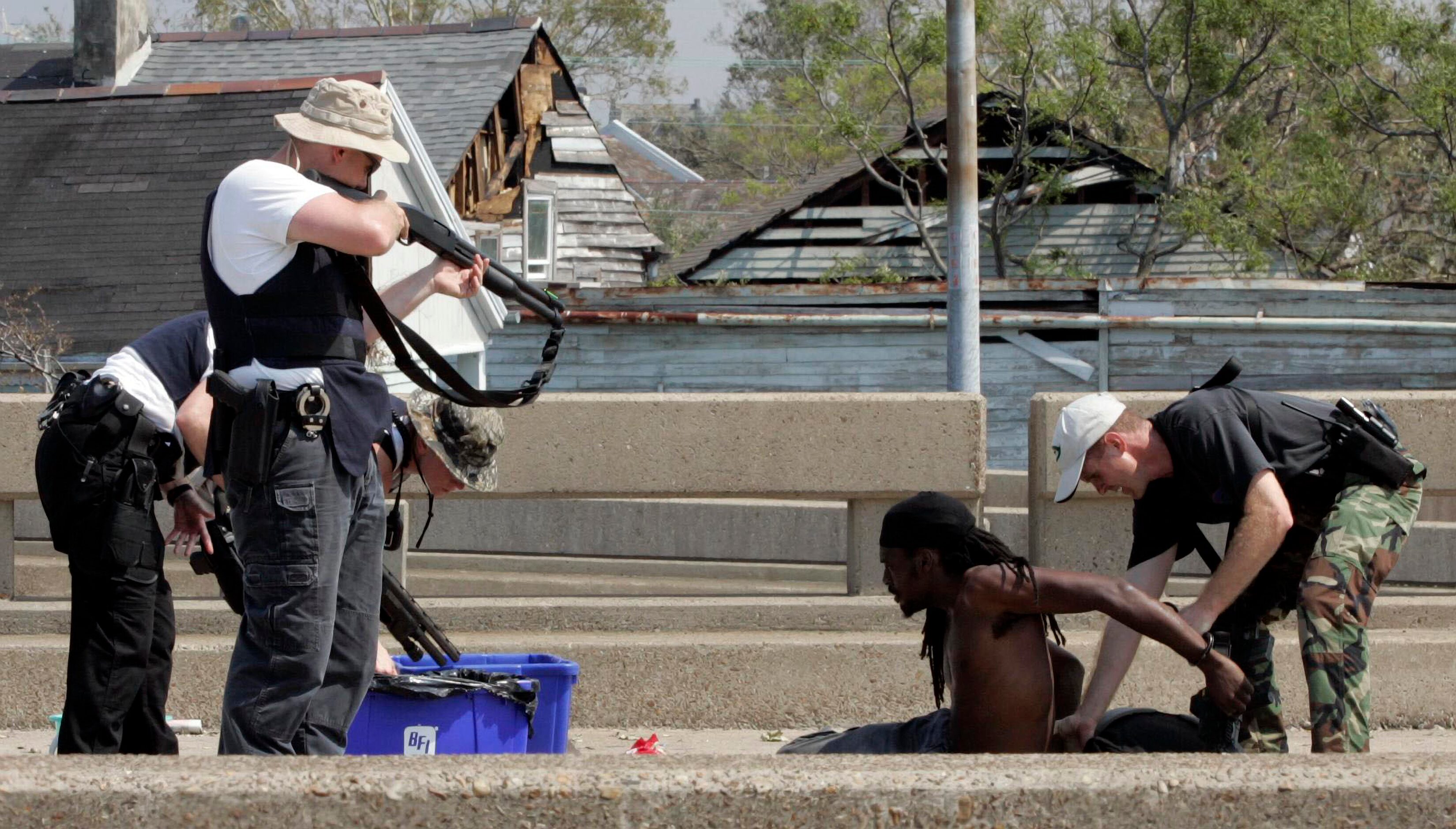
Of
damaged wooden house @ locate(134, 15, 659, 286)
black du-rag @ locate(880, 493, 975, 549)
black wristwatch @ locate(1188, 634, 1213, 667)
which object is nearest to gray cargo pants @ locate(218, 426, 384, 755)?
black du-rag @ locate(880, 493, 975, 549)

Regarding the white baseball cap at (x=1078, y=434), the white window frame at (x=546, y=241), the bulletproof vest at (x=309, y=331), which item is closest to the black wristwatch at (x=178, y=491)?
the bulletproof vest at (x=309, y=331)

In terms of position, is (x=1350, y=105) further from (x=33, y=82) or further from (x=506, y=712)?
(x=506, y=712)

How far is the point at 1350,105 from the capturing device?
21.3 meters

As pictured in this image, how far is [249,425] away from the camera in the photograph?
3574 mm

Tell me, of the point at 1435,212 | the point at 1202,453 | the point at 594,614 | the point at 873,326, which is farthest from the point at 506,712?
the point at 1435,212

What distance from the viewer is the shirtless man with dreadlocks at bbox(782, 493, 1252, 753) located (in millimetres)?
3742

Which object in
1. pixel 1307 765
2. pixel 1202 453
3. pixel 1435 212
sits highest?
pixel 1435 212

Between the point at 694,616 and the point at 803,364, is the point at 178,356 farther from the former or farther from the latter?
the point at 803,364

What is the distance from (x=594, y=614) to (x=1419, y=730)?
311cm

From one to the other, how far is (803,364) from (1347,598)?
1456cm

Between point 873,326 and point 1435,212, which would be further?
point 1435,212

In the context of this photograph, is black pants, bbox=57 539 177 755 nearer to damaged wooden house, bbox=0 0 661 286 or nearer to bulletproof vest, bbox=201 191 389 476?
bulletproof vest, bbox=201 191 389 476

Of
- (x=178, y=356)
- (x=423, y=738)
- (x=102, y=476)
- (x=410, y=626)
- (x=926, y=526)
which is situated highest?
(x=178, y=356)

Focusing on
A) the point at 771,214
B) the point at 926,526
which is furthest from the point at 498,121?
the point at 926,526
